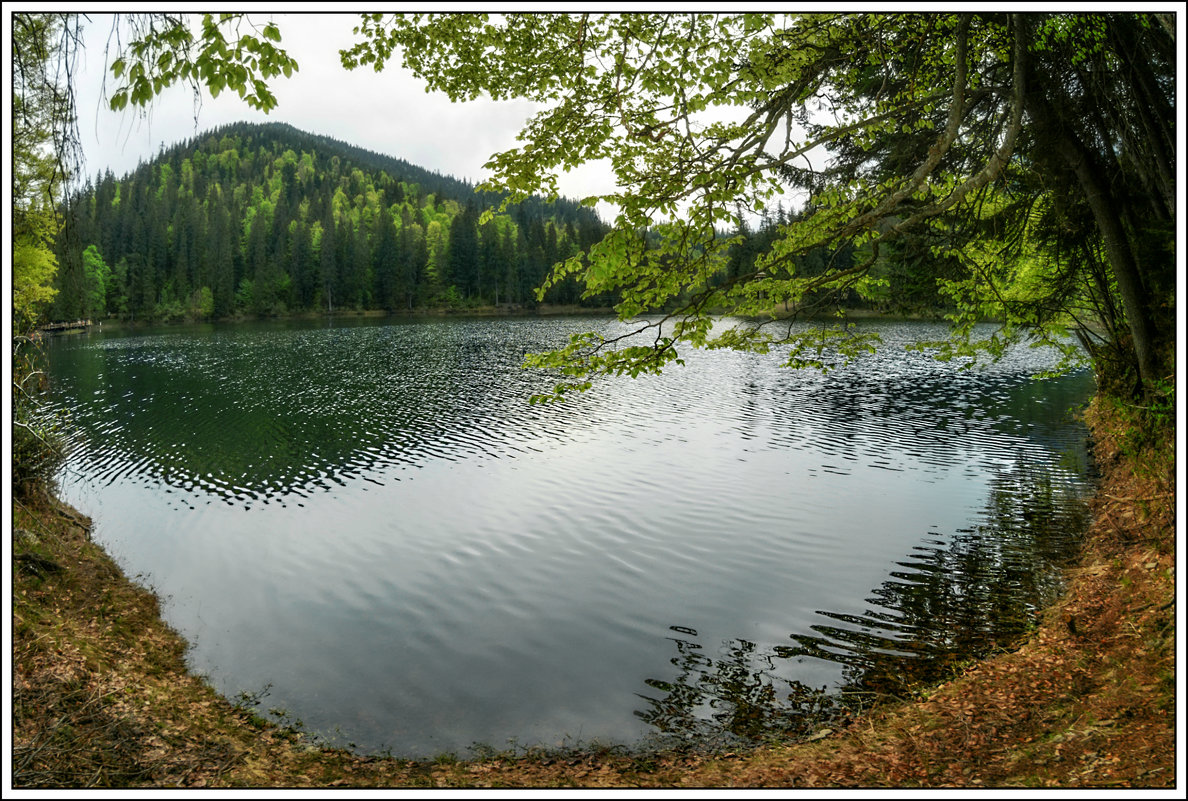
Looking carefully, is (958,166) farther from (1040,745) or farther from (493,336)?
(493,336)

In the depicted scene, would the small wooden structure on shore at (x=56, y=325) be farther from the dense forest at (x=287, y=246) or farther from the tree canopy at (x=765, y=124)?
the dense forest at (x=287, y=246)

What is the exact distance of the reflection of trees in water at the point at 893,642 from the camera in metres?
6.59

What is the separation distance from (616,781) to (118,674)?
5.13 metres

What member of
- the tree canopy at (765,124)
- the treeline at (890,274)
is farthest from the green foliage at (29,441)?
the treeline at (890,274)

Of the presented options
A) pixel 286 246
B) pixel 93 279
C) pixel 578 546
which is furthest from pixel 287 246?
pixel 578 546

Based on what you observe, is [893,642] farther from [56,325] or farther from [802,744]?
[56,325]

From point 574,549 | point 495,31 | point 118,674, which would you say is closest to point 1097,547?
point 574,549

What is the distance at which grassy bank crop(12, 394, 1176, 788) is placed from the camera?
14.0ft

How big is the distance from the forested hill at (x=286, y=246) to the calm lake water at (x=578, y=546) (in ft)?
166

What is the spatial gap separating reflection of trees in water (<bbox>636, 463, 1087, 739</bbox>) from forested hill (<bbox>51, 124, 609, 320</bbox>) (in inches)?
2423

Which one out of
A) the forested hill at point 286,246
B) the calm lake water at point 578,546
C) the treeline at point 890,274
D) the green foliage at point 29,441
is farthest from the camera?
the forested hill at point 286,246

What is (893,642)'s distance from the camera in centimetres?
778

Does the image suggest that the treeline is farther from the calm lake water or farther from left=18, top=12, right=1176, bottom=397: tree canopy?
the calm lake water

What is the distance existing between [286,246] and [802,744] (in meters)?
92.3
